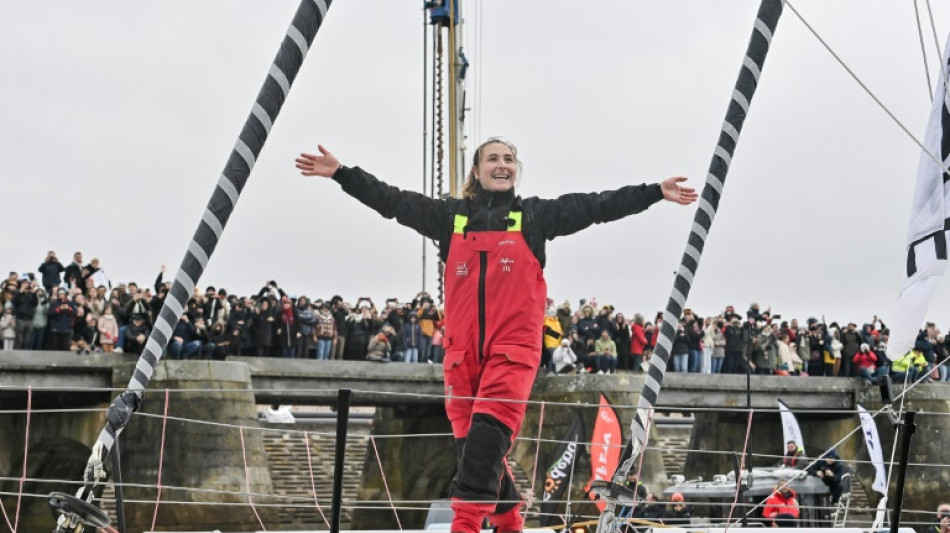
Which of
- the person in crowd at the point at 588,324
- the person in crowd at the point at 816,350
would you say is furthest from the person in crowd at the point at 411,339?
the person in crowd at the point at 816,350

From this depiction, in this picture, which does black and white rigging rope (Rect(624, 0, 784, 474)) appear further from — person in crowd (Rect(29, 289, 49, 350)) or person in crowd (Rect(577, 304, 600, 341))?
person in crowd (Rect(577, 304, 600, 341))

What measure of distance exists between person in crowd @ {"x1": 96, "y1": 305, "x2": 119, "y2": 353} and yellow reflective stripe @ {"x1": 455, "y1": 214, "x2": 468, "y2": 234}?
19.6 meters

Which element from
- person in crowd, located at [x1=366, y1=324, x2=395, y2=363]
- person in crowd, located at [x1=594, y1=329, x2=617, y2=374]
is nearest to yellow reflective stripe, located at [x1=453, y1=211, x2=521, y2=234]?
person in crowd, located at [x1=366, y1=324, x2=395, y2=363]

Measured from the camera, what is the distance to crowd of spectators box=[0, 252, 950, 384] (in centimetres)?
2486

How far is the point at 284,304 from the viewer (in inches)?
1084

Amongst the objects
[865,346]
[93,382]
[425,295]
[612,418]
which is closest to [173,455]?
[93,382]

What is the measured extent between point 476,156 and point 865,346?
3212 centimetres

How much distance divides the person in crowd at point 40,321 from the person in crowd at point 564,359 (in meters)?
11.3

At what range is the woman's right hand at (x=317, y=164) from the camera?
6484mm

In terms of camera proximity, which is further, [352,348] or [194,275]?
[352,348]

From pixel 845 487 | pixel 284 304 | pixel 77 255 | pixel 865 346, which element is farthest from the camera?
pixel 865 346

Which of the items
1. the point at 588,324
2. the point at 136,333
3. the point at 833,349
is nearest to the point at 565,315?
the point at 588,324

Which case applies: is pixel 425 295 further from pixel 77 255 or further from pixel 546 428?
pixel 77 255

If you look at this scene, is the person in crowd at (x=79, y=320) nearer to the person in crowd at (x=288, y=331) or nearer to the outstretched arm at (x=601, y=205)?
the person in crowd at (x=288, y=331)
